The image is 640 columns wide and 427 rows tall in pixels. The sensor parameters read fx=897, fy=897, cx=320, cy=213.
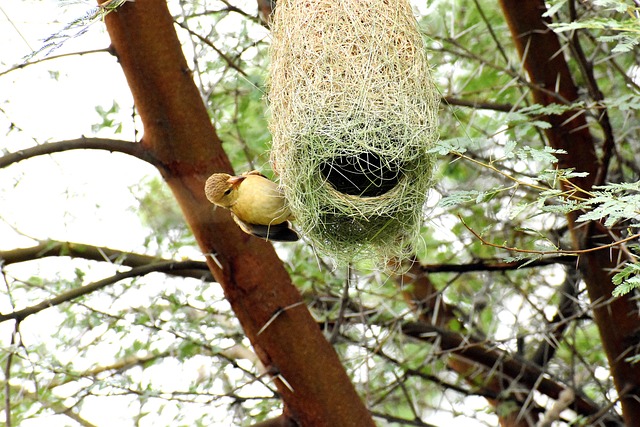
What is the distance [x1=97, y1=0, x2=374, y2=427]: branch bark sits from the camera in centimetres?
324

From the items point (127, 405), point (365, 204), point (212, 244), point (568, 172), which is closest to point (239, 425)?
point (127, 405)

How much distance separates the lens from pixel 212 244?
130 inches

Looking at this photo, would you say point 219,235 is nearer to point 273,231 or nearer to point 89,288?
point 89,288

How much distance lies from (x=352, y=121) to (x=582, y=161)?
6.11ft

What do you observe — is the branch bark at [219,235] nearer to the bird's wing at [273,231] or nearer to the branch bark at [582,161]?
the bird's wing at [273,231]

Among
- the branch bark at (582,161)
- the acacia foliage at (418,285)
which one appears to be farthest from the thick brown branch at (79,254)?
the branch bark at (582,161)

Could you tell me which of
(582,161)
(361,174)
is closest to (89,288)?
(361,174)

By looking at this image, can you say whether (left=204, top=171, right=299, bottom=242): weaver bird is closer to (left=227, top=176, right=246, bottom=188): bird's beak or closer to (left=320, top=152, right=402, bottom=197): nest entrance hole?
(left=227, top=176, right=246, bottom=188): bird's beak

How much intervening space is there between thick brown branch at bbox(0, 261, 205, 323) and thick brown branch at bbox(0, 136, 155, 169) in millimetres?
401

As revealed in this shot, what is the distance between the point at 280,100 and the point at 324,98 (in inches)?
6.3

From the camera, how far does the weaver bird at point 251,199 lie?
2.41 m

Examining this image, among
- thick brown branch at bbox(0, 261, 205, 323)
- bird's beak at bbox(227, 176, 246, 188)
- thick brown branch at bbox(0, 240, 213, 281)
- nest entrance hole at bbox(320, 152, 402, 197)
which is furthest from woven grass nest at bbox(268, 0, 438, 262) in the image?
thick brown branch at bbox(0, 240, 213, 281)

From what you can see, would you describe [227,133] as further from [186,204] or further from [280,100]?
[280,100]

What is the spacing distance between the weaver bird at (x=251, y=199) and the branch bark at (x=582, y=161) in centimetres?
163
